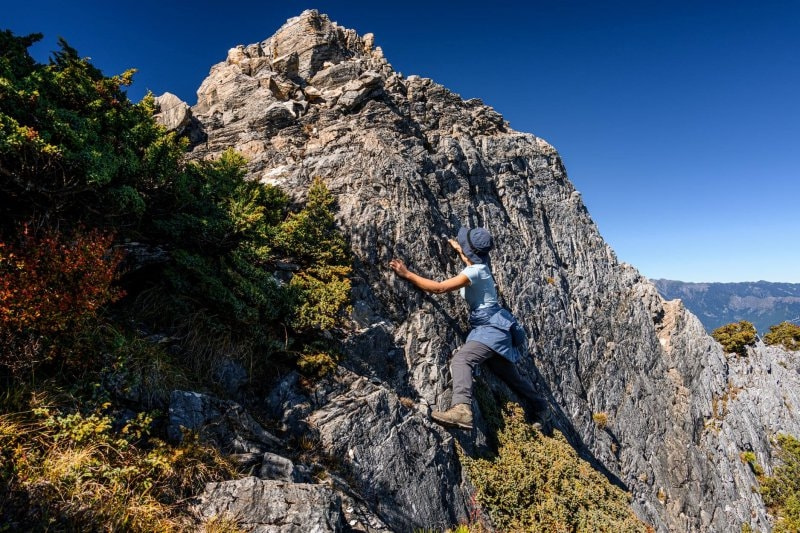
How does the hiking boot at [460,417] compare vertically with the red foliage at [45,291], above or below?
below

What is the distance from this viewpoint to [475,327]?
8945 millimetres

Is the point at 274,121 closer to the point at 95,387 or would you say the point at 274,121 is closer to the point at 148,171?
the point at 148,171

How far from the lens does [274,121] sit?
1606 cm

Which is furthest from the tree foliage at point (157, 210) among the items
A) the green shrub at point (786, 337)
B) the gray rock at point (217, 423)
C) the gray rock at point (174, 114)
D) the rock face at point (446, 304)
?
the green shrub at point (786, 337)

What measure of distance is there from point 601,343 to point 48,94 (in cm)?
2484

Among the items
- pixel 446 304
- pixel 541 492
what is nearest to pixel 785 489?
pixel 541 492

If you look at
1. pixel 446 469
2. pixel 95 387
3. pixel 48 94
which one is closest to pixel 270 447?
pixel 95 387

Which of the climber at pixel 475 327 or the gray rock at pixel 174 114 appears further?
the gray rock at pixel 174 114

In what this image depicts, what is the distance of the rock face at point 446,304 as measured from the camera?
7953 mm

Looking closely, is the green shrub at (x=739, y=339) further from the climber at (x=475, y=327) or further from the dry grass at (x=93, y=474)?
the dry grass at (x=93, y=474)

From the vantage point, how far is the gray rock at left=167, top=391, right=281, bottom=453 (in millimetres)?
5449

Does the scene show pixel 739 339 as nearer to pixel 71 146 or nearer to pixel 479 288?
pixel 479 288

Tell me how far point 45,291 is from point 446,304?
30.5 ft

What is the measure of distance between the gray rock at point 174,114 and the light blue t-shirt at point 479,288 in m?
14.3
